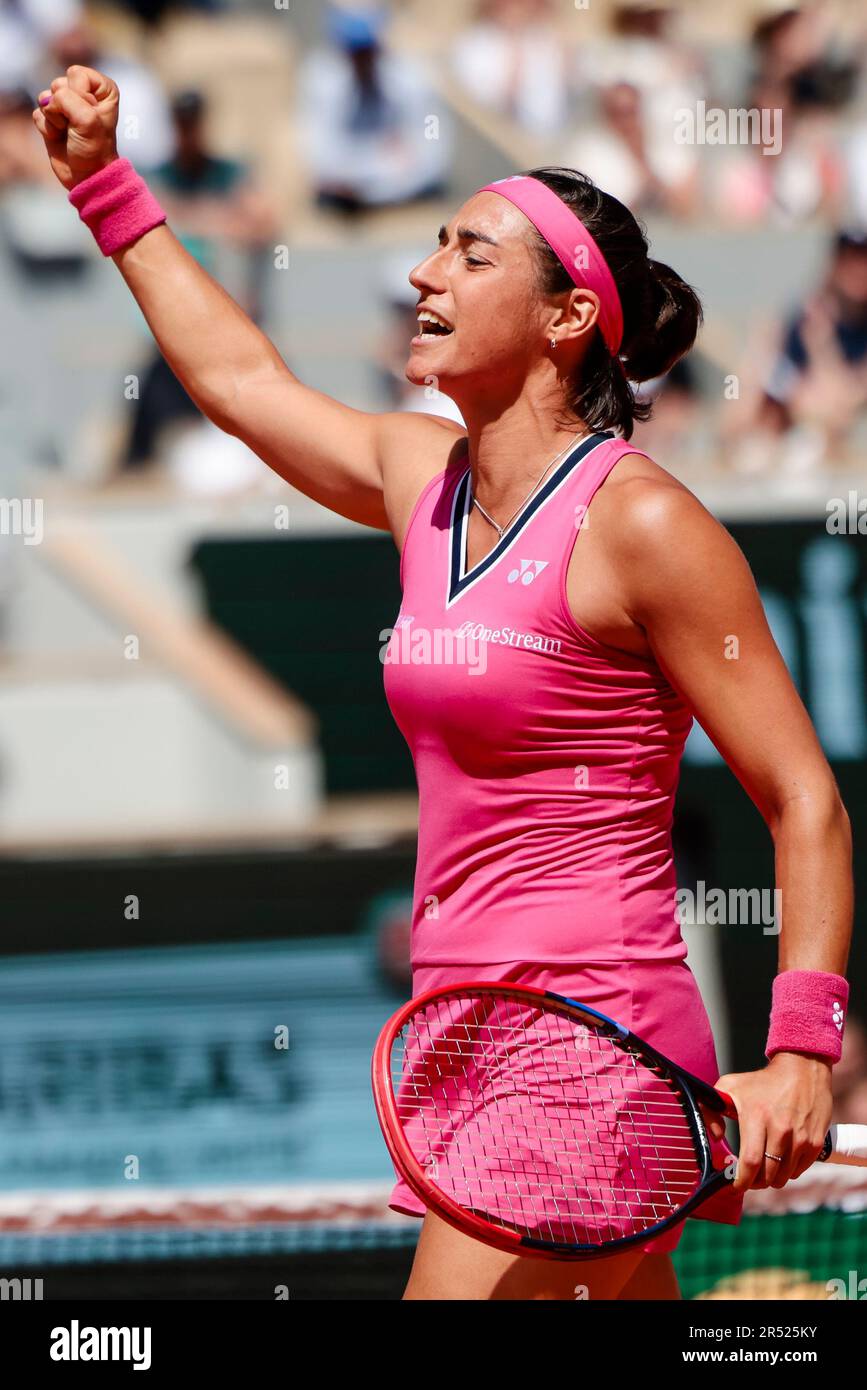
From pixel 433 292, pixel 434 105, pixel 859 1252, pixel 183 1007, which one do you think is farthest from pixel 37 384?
pixel 433 292

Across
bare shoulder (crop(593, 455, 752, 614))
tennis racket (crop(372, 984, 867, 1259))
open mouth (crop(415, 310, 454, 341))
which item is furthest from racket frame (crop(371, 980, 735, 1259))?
open mouth (crop(415, 310, 454, 341))

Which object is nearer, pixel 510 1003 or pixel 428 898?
pixel 510 1003

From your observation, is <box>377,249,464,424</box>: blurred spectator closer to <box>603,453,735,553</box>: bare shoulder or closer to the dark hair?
the dark hair

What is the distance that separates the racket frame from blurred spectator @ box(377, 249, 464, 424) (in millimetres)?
4969

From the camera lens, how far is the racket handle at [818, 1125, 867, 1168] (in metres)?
2.28

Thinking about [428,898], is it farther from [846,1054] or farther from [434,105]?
[434,105]

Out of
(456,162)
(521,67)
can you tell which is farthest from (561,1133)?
(521,67)

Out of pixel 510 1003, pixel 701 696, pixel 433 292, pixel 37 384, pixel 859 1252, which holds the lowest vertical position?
pixel 859 1252

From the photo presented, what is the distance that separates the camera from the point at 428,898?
2.47 meters

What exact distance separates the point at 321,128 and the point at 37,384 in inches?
65.8

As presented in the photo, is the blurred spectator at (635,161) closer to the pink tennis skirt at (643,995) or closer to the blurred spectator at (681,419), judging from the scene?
the blurred spectator at (681,419)

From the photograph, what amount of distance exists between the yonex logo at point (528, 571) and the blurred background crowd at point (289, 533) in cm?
226

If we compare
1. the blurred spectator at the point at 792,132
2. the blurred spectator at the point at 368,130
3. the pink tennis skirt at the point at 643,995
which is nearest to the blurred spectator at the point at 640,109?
the blurred spectator at the point at 792,132

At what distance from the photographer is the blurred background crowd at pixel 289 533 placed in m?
5.52
